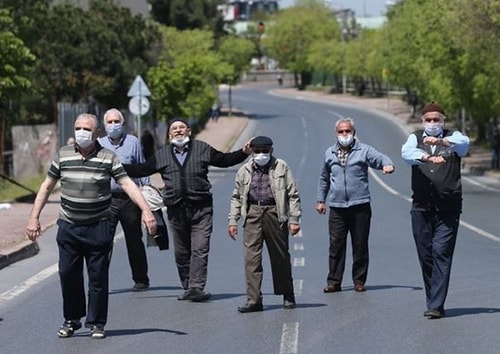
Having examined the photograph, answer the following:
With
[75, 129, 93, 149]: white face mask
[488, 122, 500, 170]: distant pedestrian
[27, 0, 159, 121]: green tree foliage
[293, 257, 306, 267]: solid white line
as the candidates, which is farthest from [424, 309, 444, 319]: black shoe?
[488, 122, 500, 170]: distant pedestrian

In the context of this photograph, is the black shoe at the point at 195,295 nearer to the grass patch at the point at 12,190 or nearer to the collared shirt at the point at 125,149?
the collared shirt at the point at 125,149

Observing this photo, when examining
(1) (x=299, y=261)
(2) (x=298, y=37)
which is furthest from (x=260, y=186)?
(2) (x=298, y=37)

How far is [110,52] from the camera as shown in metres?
50.2

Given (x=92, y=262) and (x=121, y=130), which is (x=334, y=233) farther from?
(x=92, y=262)

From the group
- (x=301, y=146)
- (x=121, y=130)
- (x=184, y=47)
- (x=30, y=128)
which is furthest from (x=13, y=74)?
(x=184, y=47)

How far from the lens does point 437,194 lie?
11883 millimetres

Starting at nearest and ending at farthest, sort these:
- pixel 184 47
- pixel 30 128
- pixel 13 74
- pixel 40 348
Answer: pixel 40 348
pixel 13 74
pixel 30 128
pixel 184 47

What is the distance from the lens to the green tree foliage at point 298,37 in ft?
459

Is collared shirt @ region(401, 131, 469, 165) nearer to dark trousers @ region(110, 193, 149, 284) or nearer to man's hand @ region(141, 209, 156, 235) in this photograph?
man's hand @ region(141, 209, 156, 235)

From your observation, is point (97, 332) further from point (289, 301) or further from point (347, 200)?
point (347, 200)

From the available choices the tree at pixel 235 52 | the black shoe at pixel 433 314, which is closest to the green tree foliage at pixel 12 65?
the black shoe at pixel 433 314

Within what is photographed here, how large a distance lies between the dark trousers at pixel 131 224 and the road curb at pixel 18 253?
346 centimetres

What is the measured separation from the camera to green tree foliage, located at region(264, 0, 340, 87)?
5512 inches

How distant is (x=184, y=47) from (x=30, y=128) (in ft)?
151
